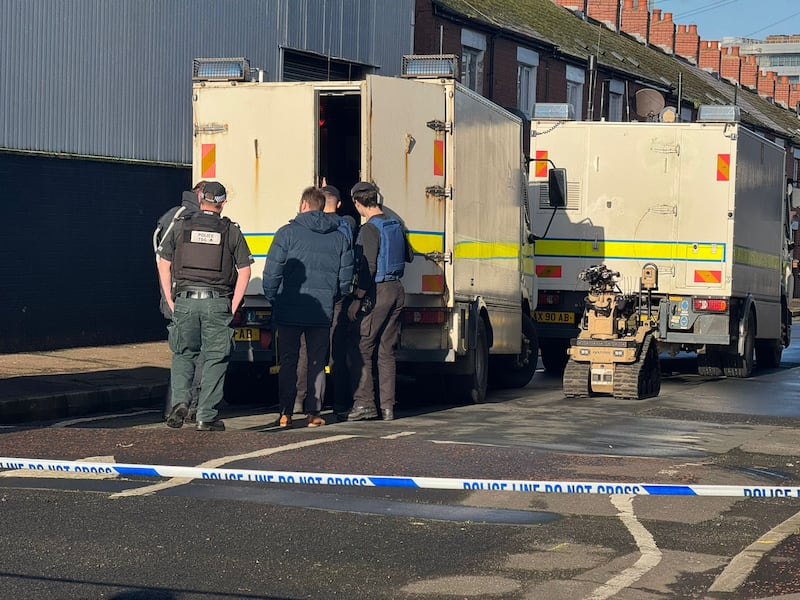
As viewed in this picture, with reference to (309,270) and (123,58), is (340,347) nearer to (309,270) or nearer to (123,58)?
(309,270)

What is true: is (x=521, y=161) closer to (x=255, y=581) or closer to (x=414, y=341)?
(x=414, y=341)

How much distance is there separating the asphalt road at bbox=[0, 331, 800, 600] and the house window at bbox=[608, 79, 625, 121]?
28.1 m

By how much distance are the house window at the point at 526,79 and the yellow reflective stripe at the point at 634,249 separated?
51.2ft

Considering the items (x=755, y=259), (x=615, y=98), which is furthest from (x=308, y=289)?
(x=615, y=98)

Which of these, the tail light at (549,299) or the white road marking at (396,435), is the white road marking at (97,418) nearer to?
the white road marking at (396,435)

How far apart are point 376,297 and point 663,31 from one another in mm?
44327

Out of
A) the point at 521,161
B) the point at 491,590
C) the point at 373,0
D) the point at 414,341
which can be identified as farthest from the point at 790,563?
the point at 373,0

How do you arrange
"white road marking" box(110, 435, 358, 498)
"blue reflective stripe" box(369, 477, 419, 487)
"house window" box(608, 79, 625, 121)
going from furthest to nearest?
"house window" box(608, 79, 625, 121), "white road marking" box(110, 435, 358, 498), "blue reflective stripe" box(369, 477, 419, 487)

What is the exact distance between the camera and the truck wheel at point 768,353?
21.3 metres

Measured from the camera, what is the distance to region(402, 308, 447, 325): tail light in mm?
12883

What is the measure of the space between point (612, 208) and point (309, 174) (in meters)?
6.55

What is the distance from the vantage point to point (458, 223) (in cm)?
1319

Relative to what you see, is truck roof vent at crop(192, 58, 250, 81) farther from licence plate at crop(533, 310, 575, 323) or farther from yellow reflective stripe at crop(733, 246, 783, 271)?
yellow reflective stripe at crop(733, 246, 783, 271)

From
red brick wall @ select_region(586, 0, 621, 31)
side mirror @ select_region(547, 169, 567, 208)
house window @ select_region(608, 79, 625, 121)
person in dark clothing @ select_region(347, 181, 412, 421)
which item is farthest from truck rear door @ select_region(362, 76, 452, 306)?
red brick wall @ select_region(586, 0, 621, 31)
